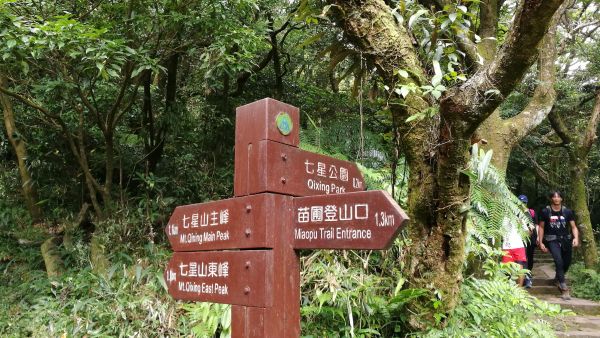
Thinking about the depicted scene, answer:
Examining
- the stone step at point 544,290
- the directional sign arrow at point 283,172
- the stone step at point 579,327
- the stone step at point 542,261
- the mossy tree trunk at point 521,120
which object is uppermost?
the mossy tree trunk at point 521,120

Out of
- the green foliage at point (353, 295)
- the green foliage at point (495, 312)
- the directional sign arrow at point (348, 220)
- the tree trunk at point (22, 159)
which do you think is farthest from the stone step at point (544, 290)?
the tree trunk at point (22, 159)

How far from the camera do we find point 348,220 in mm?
1816

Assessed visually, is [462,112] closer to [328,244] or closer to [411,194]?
[411,194]

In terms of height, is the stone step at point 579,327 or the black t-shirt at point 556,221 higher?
the black t-shirt at point 556,221

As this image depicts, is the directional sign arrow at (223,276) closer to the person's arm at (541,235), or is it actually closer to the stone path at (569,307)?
the stone path at (569,307)

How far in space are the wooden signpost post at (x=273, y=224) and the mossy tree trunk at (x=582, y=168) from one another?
8.76 m

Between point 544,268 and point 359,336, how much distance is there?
8.70m

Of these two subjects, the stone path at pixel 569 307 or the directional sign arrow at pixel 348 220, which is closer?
the directional sign arrow at pixel 348 220

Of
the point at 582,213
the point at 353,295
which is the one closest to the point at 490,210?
the point at 353,295

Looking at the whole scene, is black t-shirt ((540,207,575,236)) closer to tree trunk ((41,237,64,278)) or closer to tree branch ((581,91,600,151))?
tree branch ((581,91,600,151))

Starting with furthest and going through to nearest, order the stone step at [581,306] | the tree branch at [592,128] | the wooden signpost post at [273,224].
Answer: the tree branch at [592,128] < the stone step at [581,306] < the wooden signpost post at [273,224]

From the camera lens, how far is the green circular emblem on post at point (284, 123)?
208 cm

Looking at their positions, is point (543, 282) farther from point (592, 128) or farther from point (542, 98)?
point (542, 98)

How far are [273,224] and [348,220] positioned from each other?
1.06 feet
